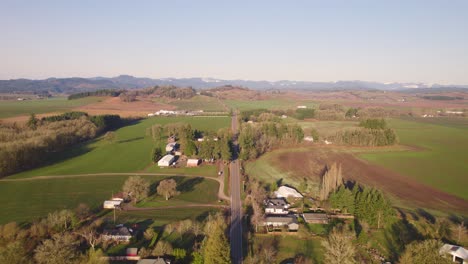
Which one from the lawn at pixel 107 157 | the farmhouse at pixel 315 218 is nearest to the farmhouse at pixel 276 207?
the farmhouse at pixel 315 218

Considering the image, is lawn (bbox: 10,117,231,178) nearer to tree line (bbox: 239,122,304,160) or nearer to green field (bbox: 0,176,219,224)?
green field (bbox: 0,176,219,224)

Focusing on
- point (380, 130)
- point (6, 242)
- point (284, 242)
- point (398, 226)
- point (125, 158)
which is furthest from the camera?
point (380, 130)

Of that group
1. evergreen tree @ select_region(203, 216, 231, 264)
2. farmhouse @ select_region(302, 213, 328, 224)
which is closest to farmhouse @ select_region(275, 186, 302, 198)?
farmhouse @ select_region(302, 213, 328, 224)

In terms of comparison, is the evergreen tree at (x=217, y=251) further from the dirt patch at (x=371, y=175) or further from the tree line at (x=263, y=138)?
the tree line at (x=263, y=138)

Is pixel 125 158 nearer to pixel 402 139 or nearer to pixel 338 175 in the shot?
pixel 338 175

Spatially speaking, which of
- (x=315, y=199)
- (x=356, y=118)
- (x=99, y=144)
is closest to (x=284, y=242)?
(x=315, y=199)

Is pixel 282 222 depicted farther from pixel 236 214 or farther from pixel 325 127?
pixel 325 127

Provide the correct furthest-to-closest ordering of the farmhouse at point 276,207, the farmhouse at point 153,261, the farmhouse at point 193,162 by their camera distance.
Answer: the farmhouse at point 193,162 < the farmhouse at point 276,207 < the farmhouse at point 153,261
